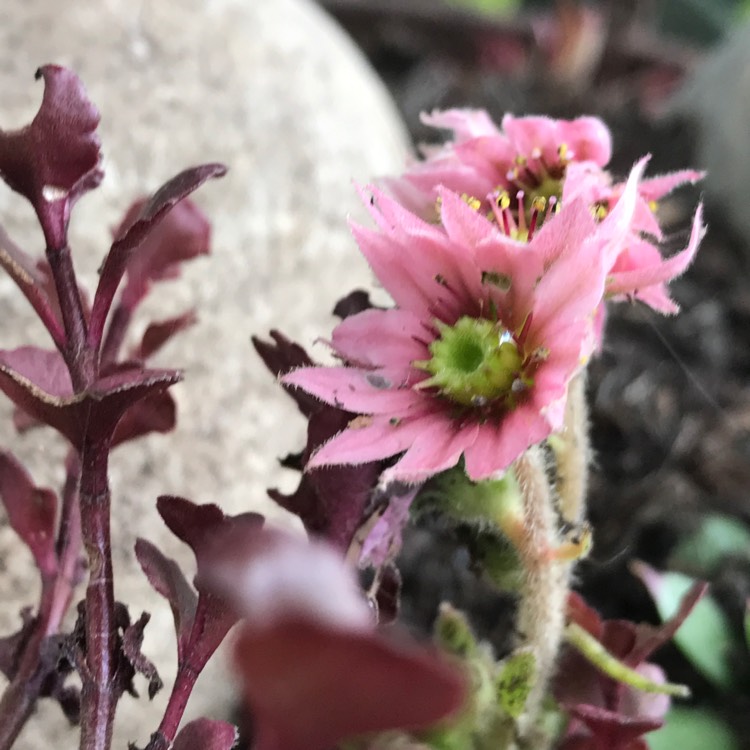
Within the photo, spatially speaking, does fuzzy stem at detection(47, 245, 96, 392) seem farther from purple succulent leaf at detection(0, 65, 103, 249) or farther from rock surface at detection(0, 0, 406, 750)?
rock surface at detection(0, 0, 406, 750)

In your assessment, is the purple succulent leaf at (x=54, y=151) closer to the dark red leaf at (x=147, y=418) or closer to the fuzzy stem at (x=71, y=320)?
the fuzzy stem at (x=71, y=320)

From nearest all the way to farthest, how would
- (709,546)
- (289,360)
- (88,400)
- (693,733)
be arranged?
(88,400) < (289,360) < (693,733) < (709,546)

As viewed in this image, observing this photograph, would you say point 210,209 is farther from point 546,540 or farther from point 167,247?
point 546,540

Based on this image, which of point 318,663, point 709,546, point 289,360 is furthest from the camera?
point 709,546

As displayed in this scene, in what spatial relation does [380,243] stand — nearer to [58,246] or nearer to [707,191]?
[58,246]

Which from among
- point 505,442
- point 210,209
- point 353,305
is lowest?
point 505,442

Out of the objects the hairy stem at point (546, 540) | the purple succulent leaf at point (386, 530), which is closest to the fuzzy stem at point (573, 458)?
the hairy stem at point (546, 540)

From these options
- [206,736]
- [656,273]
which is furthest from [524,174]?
[206,736]

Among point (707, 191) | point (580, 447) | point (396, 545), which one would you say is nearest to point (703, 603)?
point (580, 447)
